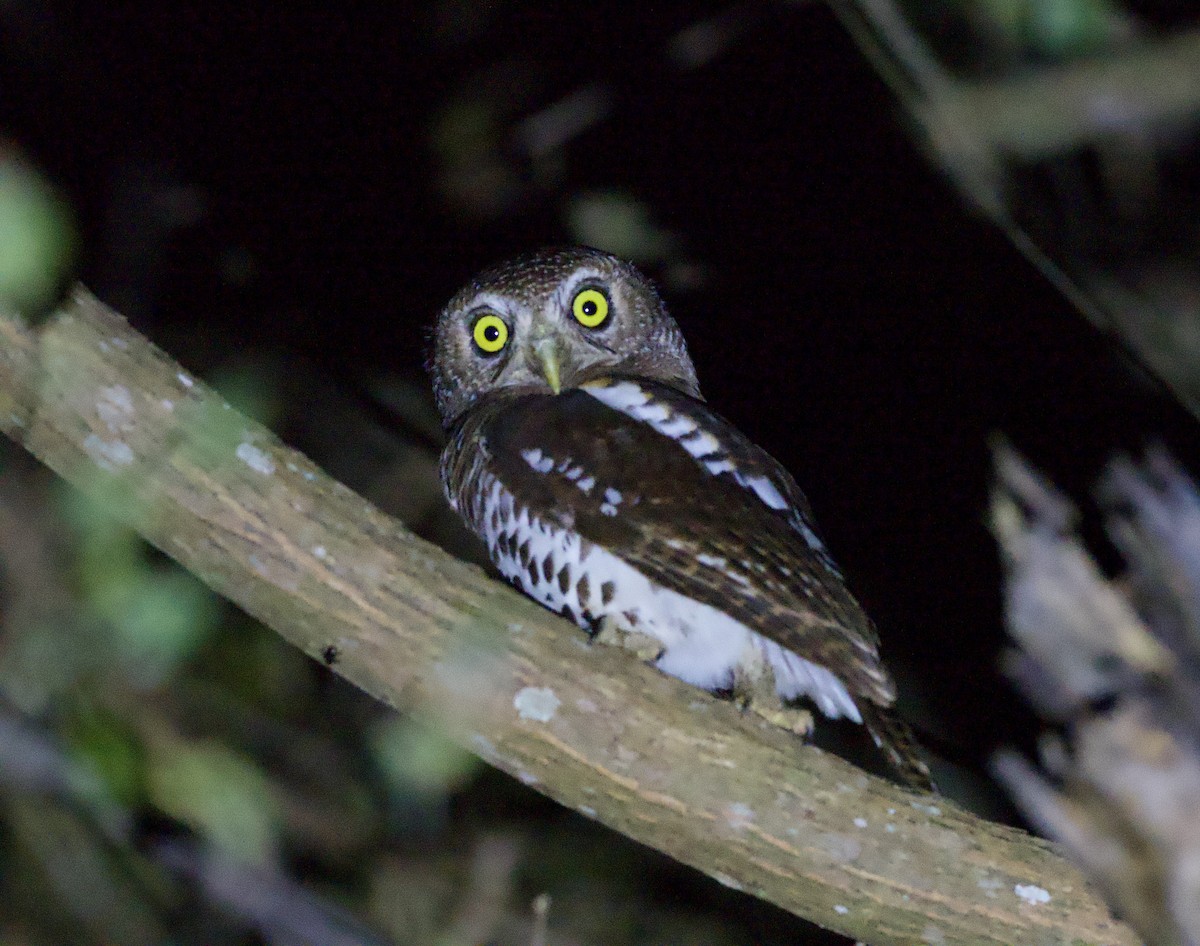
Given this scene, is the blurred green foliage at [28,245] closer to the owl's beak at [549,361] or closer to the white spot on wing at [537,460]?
the white spot on wing at [537,460]

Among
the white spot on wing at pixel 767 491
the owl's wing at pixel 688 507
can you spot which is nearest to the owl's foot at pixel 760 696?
the owl's wing at pixel 688 507

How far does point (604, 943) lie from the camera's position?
5445mm

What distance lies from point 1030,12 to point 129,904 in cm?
415

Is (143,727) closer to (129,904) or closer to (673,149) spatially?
(129,904)

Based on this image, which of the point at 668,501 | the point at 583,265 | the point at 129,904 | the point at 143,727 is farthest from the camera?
the point at 143,727

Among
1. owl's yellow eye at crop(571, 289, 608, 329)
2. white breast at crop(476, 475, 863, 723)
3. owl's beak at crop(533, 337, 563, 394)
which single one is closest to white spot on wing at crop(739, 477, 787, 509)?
white breast at crop(476, 475, 863, 723)

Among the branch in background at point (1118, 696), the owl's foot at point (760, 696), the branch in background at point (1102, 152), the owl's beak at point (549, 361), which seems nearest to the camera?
the branch in background at point (1118, 696)

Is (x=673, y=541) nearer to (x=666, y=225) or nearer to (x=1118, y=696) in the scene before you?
(x=1118, y=696)

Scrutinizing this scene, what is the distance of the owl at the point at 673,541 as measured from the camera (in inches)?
104

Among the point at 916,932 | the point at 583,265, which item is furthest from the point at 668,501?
the point at 583,265

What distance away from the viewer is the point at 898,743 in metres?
2.66

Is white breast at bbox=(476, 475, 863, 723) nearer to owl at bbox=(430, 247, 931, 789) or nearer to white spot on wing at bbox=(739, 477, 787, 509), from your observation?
owl at bbox=(430, 247, 931, 789)

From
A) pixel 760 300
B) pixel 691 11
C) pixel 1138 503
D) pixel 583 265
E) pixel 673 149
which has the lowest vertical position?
pixel 1138 503

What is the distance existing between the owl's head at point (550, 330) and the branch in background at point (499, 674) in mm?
1335
